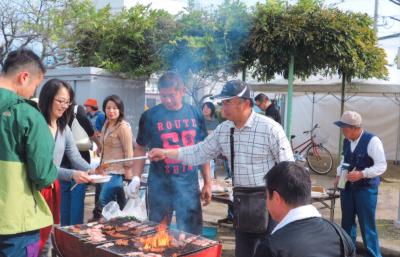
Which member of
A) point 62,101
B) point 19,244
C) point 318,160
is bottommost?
point 318,160

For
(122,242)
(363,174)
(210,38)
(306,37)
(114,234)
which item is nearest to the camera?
(122,242)

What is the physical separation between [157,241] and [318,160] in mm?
11648

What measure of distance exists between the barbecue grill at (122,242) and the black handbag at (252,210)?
0.30m

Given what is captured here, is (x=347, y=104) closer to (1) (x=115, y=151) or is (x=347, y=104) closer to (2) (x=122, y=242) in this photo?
(1) (x=115, y=151)

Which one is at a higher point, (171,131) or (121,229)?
(171,131)

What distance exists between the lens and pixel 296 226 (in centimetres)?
216

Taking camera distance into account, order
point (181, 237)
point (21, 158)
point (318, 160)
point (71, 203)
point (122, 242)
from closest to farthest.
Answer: point (21, 158), point (122, 242), point (181, 237), point (71, 203), point (318, 160)

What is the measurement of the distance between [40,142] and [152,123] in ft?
5.92

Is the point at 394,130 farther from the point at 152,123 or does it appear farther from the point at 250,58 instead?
the point at 152,123

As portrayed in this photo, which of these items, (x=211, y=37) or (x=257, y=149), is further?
(x=211, y=37)

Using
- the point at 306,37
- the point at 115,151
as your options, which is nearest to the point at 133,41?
the point at 306,37

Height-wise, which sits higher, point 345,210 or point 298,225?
point 298,225

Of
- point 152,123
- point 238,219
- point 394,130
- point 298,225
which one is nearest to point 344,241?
point 298,225

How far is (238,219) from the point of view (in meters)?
3.81
